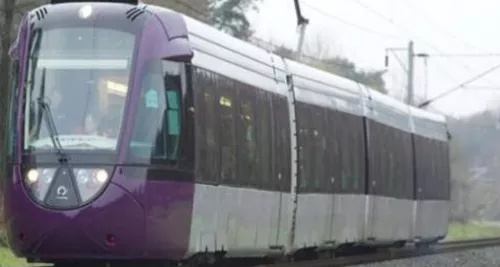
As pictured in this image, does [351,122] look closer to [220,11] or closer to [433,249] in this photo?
[433,249]

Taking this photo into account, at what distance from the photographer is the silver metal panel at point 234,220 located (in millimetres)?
14891

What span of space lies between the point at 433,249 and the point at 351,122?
34.5 ft

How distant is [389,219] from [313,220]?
6.80 m

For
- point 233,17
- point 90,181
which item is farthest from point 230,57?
point 233,17

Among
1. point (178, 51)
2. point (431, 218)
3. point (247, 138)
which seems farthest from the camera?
point (431, 218)

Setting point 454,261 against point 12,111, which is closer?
point 12,111

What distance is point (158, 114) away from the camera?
13914 mm

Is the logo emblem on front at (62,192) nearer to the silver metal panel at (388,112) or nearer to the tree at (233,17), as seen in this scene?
the silver metal panel at (388,112)

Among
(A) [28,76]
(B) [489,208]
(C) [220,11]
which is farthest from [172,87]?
(B) [489,208]

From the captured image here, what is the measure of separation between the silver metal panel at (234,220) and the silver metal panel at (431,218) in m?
12.3

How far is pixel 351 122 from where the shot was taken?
2373cm

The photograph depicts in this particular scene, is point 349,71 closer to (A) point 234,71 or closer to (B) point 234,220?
(A) point 234,71

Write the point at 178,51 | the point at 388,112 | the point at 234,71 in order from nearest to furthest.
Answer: the point at 178,51 → the point at 234,71 → the point at 388,112

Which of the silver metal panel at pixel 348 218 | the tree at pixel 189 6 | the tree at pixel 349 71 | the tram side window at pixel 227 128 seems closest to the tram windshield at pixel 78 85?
the tram side window at pixel 227 128
